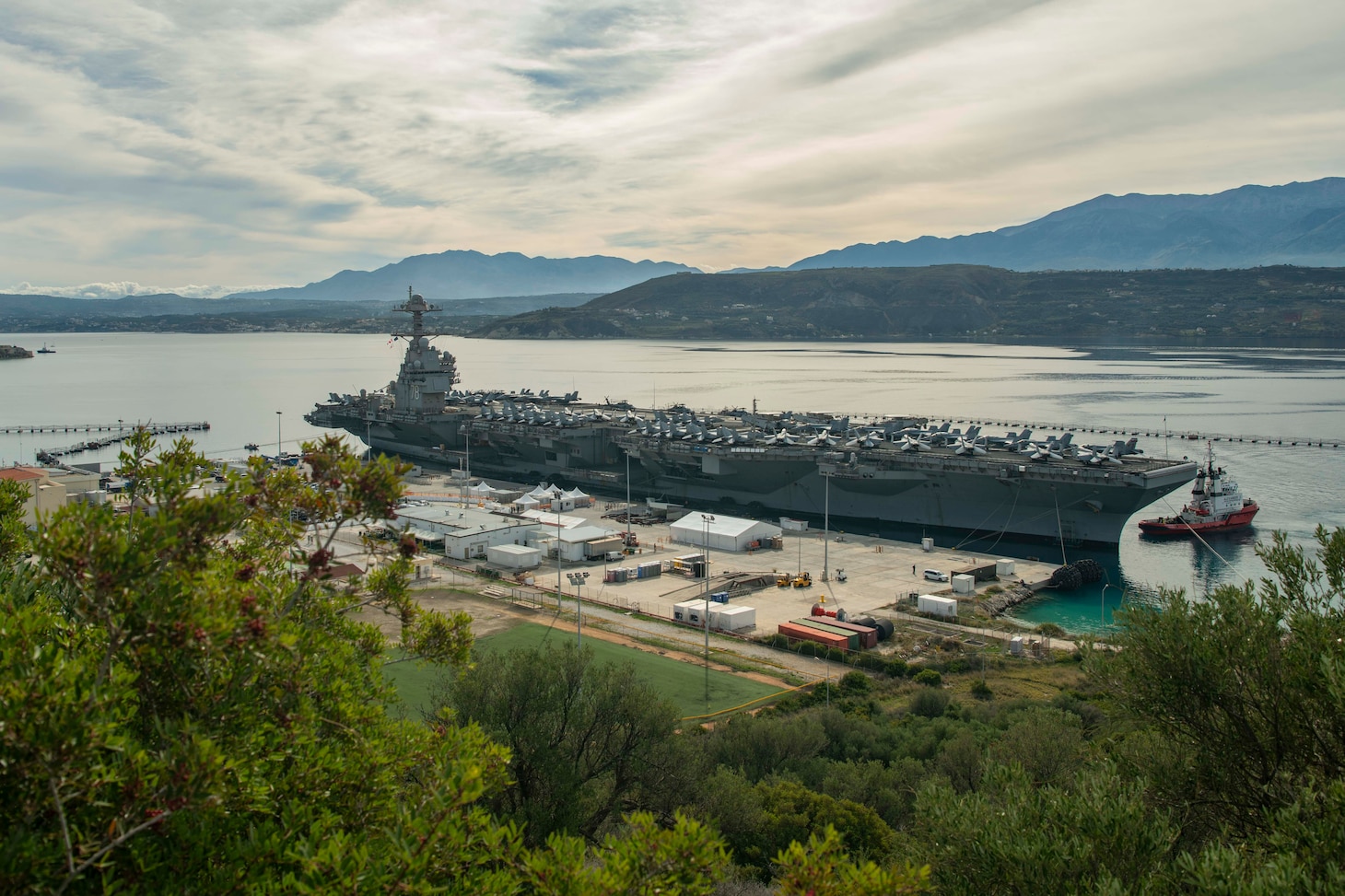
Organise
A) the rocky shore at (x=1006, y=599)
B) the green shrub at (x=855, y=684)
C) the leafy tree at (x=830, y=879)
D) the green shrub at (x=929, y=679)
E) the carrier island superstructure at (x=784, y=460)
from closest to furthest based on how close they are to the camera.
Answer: the leafy tree at (x=830, y=879) → the green shrub at (x=855, y=684) → the green shrub at (x=929, y=679) → the rocky shore at (x=1006, y=599) → the carrier island superstructure at (x=784, y=460)

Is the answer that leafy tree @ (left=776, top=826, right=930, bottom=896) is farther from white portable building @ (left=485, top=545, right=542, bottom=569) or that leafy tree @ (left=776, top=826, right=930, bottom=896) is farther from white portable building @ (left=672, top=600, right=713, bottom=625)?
white portable building @ (left=485, top=545, right=542, bottom=569)

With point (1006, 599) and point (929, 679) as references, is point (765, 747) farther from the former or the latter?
point (1006, 599)

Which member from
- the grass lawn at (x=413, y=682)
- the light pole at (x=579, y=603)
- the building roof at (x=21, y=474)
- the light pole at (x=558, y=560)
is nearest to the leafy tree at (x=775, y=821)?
the grass lawn at (x=413, y=682)

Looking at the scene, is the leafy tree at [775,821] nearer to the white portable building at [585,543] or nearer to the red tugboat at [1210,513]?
the white portable building at [585,543]

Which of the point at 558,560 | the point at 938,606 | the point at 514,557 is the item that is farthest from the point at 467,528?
the point at 938,606

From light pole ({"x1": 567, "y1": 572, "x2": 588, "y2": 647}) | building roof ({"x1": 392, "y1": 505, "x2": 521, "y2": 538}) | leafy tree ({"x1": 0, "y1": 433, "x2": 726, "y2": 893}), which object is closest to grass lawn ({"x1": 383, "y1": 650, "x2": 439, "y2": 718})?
light pole ({"x1": 567, "y1": 572, "x2": 588, "y2": 647})

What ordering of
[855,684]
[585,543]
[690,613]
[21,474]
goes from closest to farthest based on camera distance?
[855,684]
[690,613]
[21,474]
[585,543]
